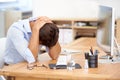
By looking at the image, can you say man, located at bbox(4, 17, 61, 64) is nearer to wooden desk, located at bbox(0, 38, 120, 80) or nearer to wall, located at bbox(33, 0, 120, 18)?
wooden desk, located at bbox(0, 38, 120, 80)

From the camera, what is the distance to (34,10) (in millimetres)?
5137

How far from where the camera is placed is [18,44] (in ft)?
7.67

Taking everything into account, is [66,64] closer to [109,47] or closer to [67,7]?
[109,47]

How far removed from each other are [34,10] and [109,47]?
2.92m

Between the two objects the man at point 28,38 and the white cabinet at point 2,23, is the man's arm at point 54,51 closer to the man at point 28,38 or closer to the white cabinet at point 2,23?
the man at point 28,38

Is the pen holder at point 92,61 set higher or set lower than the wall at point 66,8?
lower

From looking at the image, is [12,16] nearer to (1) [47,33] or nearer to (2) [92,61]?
(1) [47,33]

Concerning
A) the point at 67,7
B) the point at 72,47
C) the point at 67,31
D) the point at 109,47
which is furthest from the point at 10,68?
the point at 67,7

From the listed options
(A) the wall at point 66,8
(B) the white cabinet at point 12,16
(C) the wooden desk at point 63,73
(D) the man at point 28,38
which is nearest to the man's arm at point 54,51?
(D) the man at point 28,38

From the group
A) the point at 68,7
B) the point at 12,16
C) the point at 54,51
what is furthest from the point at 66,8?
the point at 54,51

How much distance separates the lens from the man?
2.34 meters

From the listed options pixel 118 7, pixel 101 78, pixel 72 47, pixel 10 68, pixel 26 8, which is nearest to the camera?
pixel 101 78

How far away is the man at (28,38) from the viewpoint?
2340 mm

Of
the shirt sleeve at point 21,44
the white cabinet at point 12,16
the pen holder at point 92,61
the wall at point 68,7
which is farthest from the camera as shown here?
the white cabinet at point 12,16
